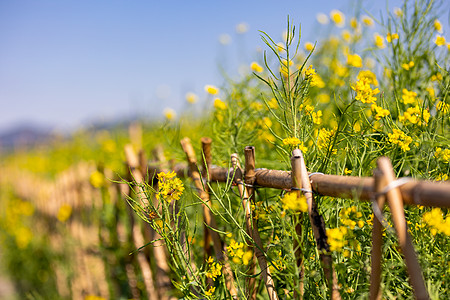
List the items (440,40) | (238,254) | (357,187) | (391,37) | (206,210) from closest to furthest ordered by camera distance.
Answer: (357,187), (238,254), (206,210), (440,40), (391,37)

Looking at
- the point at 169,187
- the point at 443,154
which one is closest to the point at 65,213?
the point at 169,187

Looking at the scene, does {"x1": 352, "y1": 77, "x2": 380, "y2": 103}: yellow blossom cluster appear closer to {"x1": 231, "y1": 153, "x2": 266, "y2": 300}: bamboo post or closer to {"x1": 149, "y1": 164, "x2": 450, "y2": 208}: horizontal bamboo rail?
{"x1": 149, "y1": 164, "x2": 450, "y2": 208}: horizontal bamboo rail

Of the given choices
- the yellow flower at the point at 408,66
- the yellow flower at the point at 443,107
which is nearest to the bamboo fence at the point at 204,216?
the yellow flower at the point at 443,107

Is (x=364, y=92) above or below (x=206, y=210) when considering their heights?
above

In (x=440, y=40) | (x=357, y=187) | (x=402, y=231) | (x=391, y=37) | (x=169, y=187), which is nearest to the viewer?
(x=402, y=231)

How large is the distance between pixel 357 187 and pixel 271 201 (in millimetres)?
870

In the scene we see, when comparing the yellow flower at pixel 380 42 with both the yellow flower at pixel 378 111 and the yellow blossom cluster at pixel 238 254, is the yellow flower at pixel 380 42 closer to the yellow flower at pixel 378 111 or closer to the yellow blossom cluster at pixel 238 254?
the yellow flower at pixel 378 111

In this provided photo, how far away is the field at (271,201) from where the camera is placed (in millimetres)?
1156

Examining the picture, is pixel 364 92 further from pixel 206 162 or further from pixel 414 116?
pixel 206 162

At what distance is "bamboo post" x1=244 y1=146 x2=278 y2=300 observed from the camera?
1.31 meters

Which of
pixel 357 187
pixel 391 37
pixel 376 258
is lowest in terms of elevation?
pixel 376 258

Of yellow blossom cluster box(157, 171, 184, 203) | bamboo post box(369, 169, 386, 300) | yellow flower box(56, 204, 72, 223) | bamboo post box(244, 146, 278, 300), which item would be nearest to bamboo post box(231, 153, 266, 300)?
bamboo post box(244, 146, 278, 300)

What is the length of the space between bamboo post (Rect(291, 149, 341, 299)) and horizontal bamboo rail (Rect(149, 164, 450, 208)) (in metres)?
0.04

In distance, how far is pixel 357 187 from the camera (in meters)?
1.01
